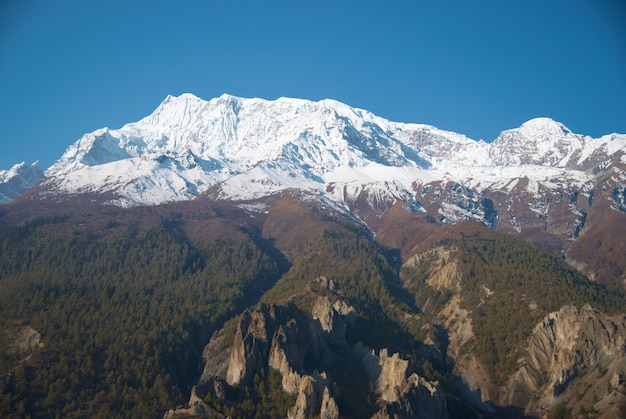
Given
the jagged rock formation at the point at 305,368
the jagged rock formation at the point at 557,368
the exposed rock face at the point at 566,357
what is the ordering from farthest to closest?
the exposed rock face at the point at 566,357, the jagged rock formation at the point at 557,368, the jagged rock formation at the point at 305,368

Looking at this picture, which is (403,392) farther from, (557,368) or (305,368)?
(557,368)

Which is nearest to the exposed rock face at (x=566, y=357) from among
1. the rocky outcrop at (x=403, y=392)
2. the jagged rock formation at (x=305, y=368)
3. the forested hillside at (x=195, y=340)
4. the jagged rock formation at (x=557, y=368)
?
the jagged rock formation at (x=557, y=368)

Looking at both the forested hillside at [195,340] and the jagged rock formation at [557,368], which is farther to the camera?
the jagged rock formation at [557,368]

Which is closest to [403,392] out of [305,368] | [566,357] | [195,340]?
[305,368]

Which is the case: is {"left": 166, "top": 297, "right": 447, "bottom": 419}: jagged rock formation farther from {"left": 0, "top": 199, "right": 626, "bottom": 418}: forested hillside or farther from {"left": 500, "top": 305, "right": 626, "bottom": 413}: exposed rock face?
{"left": 500, "top": 305, "right": 626, "bottom": 413}: exposed rock face

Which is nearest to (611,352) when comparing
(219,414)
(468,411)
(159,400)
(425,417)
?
(468,411)

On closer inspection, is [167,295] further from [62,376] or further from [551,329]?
[551,329]

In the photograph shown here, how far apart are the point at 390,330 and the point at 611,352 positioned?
5257 cm

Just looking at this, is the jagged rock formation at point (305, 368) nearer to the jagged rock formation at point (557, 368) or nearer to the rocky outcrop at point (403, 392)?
the rocky outcrop at point (403, 392)

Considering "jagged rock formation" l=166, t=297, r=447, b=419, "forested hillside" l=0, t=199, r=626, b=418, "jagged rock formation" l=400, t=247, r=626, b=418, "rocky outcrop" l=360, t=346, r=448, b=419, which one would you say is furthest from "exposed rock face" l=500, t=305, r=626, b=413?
"jagged rock formation" l=166, t=297, r=447, b=419

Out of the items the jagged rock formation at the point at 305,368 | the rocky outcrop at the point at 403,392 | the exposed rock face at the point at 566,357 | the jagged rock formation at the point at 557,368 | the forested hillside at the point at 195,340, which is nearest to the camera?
the rocky outcrop at the point at 403,392

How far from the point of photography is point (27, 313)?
161 metres

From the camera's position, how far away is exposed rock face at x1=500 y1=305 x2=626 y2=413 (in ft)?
439

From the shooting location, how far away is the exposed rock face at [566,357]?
13388 cm
